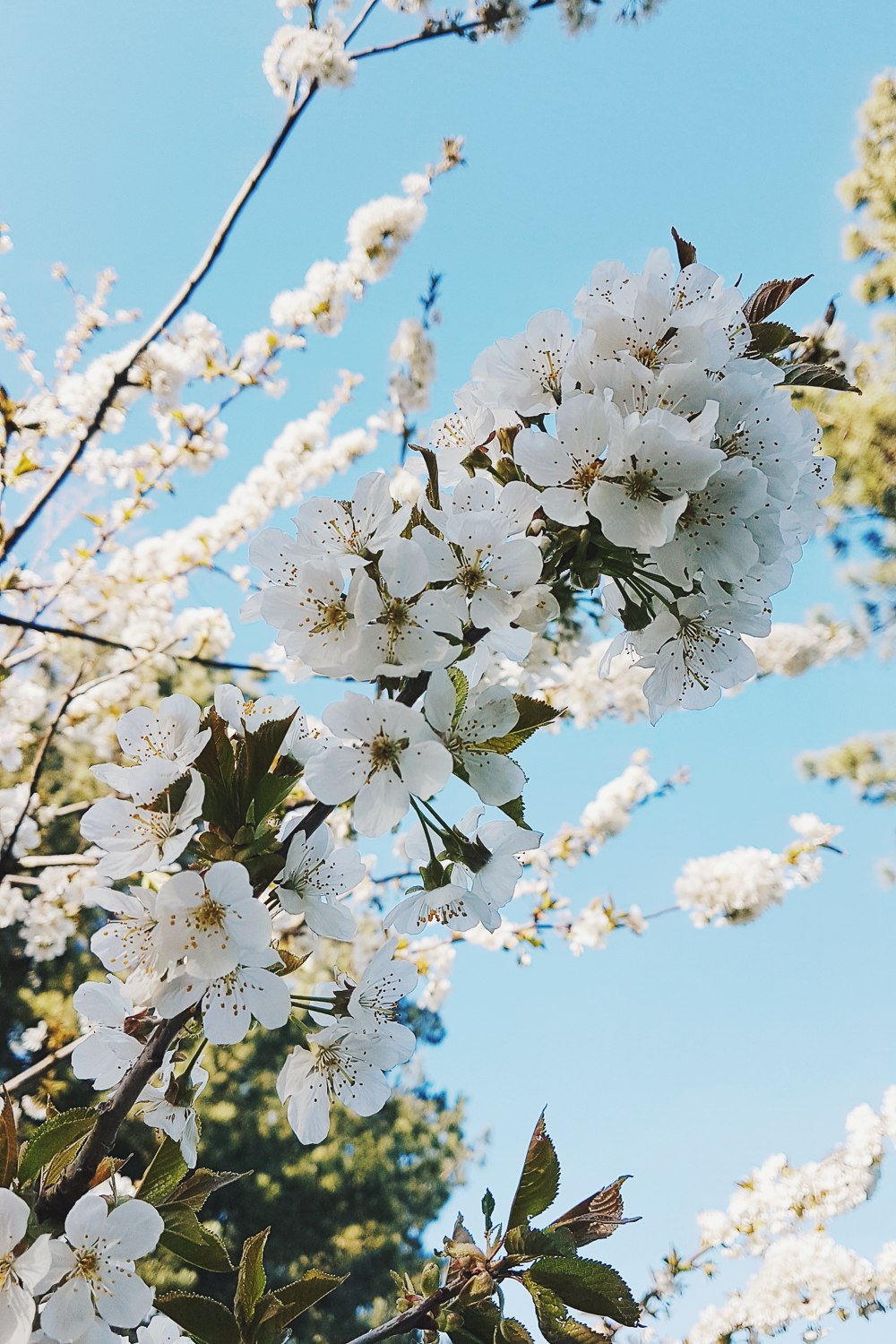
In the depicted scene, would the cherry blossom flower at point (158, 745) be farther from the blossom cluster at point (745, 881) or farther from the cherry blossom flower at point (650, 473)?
the blossom cluster at point (745, 881)

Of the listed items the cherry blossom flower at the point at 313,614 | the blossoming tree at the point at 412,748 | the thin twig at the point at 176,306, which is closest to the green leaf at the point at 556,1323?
the blossoming tree at the point at 412,748

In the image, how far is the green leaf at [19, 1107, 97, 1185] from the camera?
28.1 inches

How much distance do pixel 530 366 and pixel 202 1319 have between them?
95 centimetres

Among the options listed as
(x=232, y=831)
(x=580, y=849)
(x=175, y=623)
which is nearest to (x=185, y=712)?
(x=232, y=831)

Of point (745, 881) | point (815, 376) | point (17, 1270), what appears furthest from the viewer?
point (745, 881)

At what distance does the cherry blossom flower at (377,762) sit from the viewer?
674mm

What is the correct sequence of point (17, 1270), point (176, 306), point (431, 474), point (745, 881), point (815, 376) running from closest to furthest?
point (17, 1270) → point (431, 474) → point (815, 376) → point (176, 306) → point (745, 881)

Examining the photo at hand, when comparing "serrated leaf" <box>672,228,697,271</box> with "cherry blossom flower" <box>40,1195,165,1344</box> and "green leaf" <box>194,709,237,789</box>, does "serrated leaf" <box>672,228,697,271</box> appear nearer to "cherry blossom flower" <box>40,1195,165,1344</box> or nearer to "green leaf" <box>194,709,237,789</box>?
"green leaf" <box>194,709,237,789</box>

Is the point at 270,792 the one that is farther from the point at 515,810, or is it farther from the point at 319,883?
the point at 515,810

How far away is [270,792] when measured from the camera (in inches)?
28.1

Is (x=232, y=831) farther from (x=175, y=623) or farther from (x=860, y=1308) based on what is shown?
(x=860, y=1308)

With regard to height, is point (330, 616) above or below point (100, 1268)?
above

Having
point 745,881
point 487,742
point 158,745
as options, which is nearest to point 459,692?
point 487,742

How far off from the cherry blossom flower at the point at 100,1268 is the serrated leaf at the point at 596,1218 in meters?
0.37
